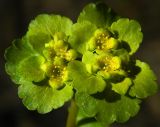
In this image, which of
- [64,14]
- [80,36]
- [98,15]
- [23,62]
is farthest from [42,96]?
[64,14]

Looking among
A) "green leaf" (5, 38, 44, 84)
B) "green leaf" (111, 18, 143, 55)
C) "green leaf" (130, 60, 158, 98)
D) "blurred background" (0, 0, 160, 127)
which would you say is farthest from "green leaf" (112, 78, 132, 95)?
"blurred background" (0, 0, 160, 127)

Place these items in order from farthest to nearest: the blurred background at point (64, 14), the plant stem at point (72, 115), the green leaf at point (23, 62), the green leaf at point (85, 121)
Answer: the blurred background at point (64, 14) → the green leaf at point (85, 121) → the plant stem at point (72, 115) → the green leaf at point (23, 62)

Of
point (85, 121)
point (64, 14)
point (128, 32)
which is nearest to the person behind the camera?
point (128, 32)

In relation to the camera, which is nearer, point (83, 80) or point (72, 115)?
point (83, 80)

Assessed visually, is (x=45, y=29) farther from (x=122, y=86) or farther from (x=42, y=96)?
(x=122, y=86)

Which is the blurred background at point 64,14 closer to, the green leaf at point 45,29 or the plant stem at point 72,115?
the plant stem at point 72,115

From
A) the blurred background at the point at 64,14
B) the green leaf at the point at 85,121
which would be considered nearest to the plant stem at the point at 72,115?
the green leaf at the point at 85,121
